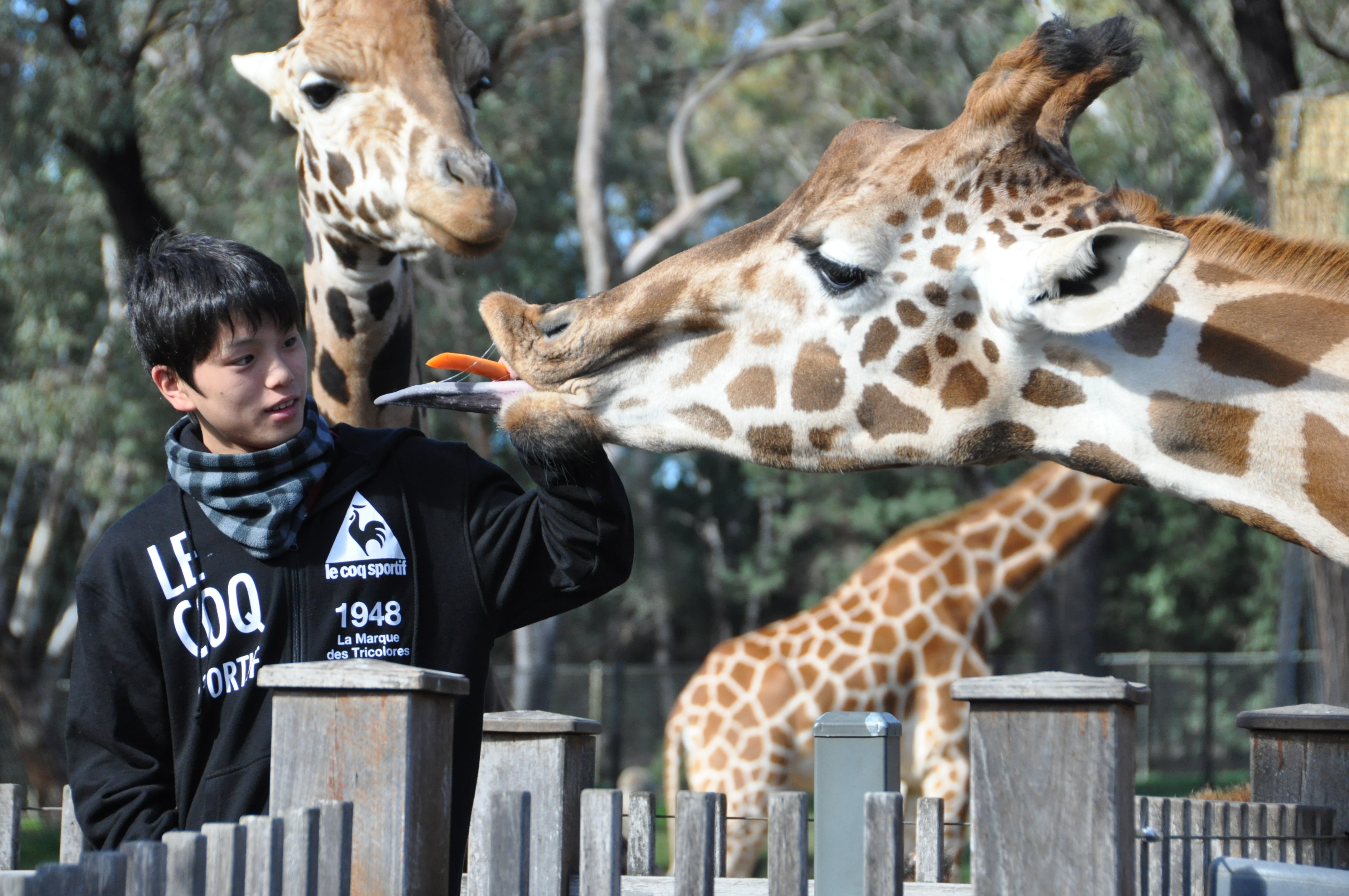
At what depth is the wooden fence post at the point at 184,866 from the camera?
5.41ft

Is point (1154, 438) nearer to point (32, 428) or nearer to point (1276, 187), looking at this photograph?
point (1276, 187)

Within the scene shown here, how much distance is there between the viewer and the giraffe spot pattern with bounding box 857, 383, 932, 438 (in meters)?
2.66

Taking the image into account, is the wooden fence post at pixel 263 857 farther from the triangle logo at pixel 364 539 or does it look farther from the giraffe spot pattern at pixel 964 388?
the giraffe spot pattern at pixel 964 388

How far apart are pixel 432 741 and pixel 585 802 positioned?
249 millimetres

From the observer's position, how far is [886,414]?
8.80 ft

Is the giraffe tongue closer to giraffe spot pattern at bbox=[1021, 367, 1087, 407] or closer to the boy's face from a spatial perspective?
the boy's face

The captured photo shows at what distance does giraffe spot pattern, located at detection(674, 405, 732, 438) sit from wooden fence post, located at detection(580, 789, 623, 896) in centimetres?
100

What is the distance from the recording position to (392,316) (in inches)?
153

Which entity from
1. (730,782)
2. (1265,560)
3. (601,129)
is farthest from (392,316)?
(1265,560)

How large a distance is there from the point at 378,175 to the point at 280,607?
1727mm

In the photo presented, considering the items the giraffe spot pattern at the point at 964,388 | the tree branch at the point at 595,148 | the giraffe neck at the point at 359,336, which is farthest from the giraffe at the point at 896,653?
the tree branch at the point at 595,148

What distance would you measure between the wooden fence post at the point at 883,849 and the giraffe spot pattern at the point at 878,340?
3.51ft

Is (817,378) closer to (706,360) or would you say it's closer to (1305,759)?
(706,360)

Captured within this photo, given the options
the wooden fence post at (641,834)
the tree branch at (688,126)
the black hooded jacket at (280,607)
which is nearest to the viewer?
the black hooded jacket at (280,607)
